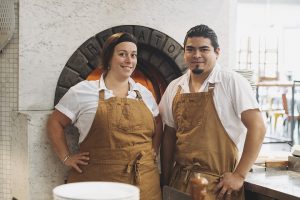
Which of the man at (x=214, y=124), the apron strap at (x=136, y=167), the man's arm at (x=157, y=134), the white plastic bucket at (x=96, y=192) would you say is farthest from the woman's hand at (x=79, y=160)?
the white plastic bucket at (x=96, y=192)

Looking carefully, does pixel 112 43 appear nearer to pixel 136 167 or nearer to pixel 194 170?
pixel 136 167

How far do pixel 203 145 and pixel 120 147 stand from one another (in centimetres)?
49

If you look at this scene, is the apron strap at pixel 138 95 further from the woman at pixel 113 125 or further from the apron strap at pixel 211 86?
the apron strap at pixel 211 86

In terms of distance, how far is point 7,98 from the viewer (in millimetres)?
3338

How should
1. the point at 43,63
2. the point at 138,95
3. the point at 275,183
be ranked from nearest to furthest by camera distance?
1. the point at 275,183
2. the point at 138,95
3. the point at 43,63

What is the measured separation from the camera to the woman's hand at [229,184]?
2.65 m

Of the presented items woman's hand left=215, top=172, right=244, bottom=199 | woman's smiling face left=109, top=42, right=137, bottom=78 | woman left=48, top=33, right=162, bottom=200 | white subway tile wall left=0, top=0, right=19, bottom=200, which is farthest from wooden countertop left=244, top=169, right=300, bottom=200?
white subway tile wall left=0, top=0, right=19, bottom=200

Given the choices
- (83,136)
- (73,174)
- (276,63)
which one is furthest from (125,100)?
(276,63)

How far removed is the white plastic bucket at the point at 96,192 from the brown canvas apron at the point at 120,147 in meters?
1.51

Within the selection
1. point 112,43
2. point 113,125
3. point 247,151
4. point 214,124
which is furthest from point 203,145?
point 112,43

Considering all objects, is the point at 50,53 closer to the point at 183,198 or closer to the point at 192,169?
the point at 192,169

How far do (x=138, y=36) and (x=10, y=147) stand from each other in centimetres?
119

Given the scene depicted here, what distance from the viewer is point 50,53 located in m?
3.35

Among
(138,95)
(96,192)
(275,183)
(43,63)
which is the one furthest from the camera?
(43,63)
